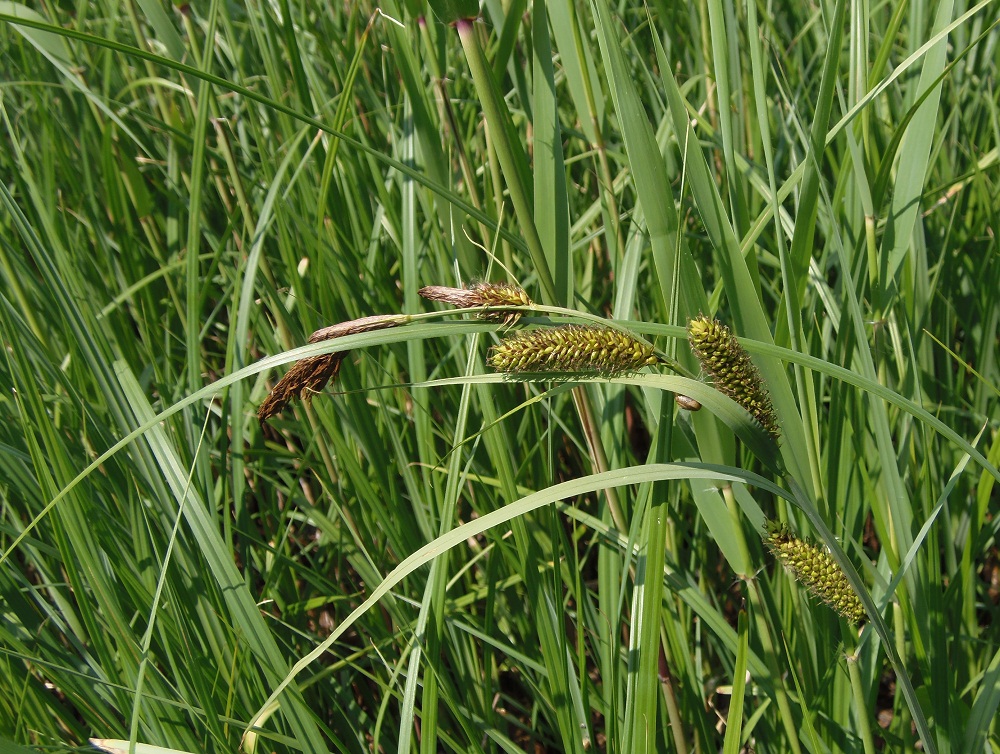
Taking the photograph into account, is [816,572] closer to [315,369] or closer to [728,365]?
[728,365]

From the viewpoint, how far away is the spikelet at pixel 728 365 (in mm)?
762

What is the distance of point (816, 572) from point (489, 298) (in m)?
0.50

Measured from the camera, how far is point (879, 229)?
149 cm

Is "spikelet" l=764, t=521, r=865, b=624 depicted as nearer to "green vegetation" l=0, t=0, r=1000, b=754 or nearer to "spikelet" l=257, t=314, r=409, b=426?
"green vegetation" l=0, t=0, r=1000, b=754

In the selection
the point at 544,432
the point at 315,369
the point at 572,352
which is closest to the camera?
Answer: the point at 572,352

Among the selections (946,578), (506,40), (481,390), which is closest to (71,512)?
(481,390)

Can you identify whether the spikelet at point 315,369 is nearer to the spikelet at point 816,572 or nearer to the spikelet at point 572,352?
the spikelet at point 572,352

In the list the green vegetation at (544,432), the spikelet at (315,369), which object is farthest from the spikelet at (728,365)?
the spikelet at (315,369)

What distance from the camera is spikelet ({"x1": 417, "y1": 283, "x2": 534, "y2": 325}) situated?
757 mm

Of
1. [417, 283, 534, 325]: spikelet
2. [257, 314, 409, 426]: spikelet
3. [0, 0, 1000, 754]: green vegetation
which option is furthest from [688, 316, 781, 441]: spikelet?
A: [257, 314, 409, 426]: spikelet

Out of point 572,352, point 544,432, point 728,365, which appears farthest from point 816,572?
point 544,432

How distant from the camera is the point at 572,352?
2.38 feet

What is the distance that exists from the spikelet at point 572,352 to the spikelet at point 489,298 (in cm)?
3

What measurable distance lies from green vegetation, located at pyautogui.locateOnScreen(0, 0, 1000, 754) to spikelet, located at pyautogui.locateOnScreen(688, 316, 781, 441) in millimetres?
13
